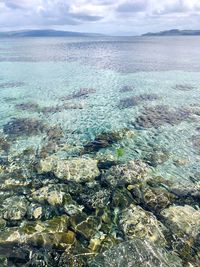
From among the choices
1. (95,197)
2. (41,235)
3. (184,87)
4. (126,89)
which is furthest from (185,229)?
(184,87)

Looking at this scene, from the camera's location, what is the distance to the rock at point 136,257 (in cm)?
1112

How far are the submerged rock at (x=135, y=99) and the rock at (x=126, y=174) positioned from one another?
16394 mm

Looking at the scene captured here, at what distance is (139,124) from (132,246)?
17.9 meters

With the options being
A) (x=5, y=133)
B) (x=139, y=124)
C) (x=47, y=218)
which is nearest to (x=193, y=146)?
(x=139, y=124)

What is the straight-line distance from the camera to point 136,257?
11.3 m

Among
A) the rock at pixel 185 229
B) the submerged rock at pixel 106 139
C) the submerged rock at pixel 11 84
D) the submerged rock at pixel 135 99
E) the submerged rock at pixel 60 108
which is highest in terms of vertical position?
the rock at pixel 185 229

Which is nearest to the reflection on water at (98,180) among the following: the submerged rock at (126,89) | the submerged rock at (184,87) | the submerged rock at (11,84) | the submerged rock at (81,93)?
the submerged rock at (81,93)

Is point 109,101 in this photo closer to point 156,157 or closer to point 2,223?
point 156,157

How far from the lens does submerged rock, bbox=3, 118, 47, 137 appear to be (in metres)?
26.6

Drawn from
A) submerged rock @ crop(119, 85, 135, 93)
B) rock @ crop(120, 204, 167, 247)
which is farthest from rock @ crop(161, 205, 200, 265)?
submerged rock @ crop(119, 85, 135, 93)

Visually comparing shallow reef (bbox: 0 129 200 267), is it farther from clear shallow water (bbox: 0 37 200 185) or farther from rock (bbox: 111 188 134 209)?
clear shallow water (bbox: 0 37 200 185)

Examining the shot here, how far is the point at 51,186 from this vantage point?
56.4 feet

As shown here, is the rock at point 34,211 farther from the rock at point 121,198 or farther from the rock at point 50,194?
the rock at point 121,198

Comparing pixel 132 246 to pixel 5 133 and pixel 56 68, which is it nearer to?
pixel 5 133
